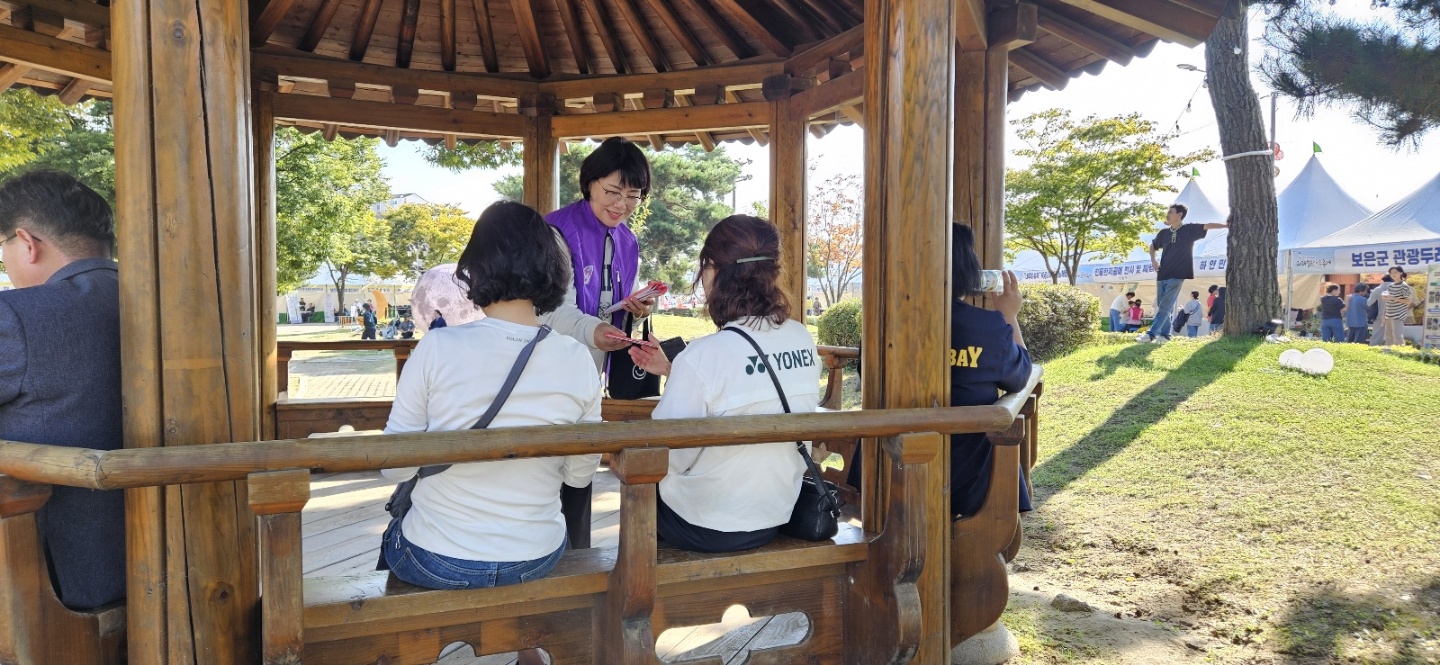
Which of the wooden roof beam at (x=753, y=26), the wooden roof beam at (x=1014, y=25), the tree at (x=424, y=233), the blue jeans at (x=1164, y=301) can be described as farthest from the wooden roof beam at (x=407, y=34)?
the tree at (x=424, y=233)

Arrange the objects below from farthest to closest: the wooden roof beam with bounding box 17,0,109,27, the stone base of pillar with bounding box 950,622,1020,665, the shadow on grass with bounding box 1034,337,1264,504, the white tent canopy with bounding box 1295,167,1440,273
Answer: the white tent canopy with bounding box 1295,167,1440,273, the shadow on grass with bounding box 1034,337,1264,504, the wooden roof beam with bounding box 17,0,109,27, the stone base of pillar with bounding box 950,622,1020,665

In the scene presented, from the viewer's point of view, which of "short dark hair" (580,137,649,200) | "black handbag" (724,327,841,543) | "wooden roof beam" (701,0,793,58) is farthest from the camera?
"wooden roof beam" (701,0,793,58)

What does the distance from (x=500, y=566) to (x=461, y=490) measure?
22 centimetres

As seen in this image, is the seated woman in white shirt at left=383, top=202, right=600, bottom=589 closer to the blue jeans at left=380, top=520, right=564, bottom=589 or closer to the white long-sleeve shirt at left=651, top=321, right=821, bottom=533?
the blue jeans at left=380, top=520, right=564, bottom=589

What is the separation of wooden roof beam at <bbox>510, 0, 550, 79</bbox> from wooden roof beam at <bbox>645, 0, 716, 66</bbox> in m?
0.78

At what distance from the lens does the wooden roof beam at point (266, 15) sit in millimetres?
4641

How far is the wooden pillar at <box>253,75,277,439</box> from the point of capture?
4.96 m

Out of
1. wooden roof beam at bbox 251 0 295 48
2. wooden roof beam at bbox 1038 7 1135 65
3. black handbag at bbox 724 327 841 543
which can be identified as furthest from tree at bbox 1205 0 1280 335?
wooden roof beam at bbox 251 0 295 48

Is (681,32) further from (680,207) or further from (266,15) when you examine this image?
(680,207)

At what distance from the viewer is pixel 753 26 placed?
517 cm

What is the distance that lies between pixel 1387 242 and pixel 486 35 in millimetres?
17999

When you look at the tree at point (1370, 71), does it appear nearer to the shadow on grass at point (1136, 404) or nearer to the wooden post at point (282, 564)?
the shadow on grass at point (1136, 404)

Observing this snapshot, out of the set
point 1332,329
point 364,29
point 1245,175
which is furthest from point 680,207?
point 364,29

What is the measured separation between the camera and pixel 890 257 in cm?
265
